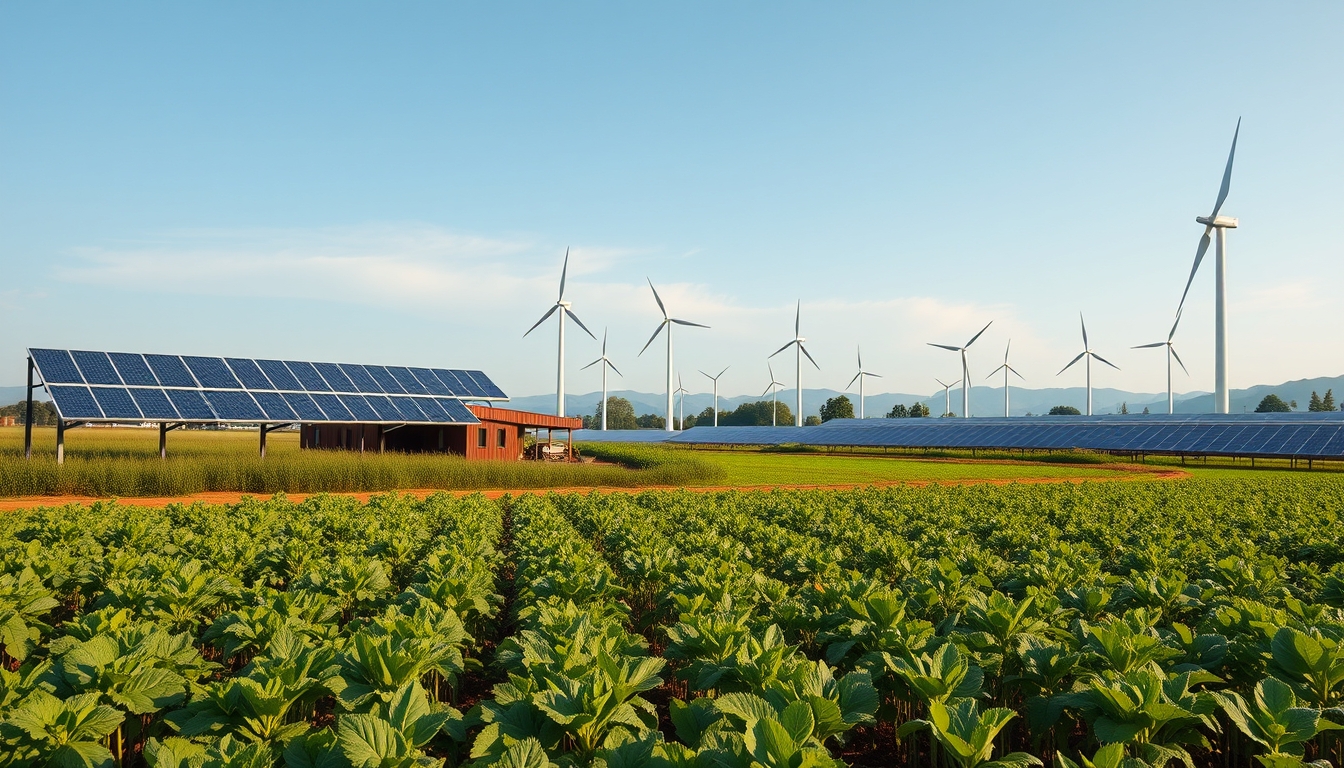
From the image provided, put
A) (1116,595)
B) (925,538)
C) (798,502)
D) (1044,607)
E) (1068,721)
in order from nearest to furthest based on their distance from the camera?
1. (1068,721)
2. (1044,607)
3. (1116,595)
4. (925,538)
5. (798,502)

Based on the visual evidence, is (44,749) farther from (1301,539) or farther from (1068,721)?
(1301,539)

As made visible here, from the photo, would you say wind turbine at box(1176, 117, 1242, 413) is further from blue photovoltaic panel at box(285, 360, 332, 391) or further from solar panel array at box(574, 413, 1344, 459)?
blue photovoltaic panel at box(285, 360, 332, 391)

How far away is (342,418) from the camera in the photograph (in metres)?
43.6

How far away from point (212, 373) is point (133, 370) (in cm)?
388

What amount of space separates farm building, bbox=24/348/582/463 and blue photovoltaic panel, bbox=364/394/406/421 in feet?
0.19

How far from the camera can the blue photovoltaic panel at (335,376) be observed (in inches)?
1887

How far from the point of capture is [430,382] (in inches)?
2090

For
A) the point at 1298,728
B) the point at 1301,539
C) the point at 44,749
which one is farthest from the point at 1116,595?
the point at 44,749

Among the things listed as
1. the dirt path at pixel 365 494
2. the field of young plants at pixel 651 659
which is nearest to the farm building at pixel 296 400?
the dirt path at pixel 365 494

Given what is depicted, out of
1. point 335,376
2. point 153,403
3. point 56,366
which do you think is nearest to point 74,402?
point 153,403

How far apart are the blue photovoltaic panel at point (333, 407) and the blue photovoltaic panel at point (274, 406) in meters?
1.92

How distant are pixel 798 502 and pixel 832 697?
18099 mm

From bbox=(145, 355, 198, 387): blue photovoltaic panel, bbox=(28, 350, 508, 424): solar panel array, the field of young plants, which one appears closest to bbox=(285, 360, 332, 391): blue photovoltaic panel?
bbox=(28, 350, 508, 424): solar panel array

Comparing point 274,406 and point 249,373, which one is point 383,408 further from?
point 249,373
